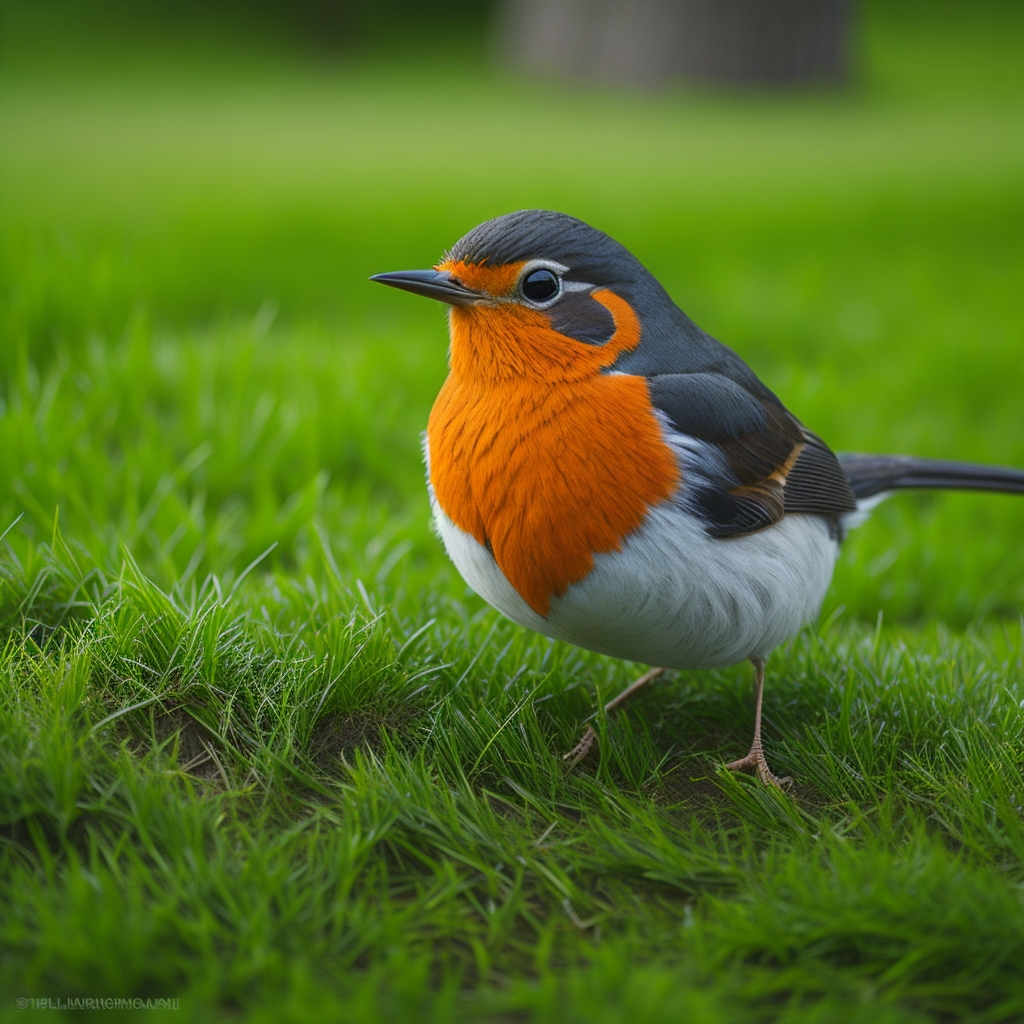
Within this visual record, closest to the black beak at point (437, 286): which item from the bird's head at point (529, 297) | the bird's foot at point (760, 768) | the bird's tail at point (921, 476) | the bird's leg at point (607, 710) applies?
the bird's head at point (529, 297)

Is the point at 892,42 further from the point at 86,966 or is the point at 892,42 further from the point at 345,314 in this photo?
the point at 86,966

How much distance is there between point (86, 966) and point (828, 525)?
268 centimetres

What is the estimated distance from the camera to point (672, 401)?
3.08 meters

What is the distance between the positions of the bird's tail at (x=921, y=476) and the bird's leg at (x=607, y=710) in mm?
1122

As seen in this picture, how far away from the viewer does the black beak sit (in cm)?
298

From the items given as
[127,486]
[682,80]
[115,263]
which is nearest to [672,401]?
[127,486]

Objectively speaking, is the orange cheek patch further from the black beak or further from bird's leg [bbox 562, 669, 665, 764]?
bird's leg [bbox 562, 669, 665, 764]

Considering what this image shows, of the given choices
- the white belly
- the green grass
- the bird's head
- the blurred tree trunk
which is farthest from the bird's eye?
the blurred tree trunk

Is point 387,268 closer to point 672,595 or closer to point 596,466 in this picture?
point 596,466

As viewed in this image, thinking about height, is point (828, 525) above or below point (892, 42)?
below

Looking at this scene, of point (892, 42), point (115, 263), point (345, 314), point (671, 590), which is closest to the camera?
point (671, 590)

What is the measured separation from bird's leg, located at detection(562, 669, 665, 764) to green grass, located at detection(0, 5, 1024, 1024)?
0.05 m

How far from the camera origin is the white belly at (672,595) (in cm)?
290

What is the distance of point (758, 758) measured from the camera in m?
3.15
